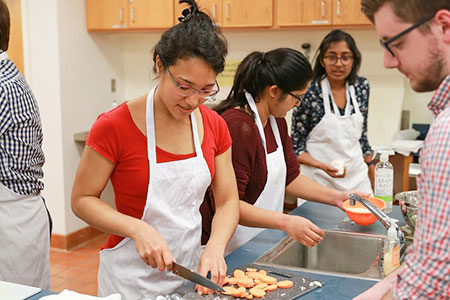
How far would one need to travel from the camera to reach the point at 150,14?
408 centimetres

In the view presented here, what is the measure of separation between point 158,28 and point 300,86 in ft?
7.43

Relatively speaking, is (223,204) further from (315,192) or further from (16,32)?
(16,32)

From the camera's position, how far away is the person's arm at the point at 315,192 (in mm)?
2330

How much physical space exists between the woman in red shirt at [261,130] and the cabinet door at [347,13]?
166 centimetres

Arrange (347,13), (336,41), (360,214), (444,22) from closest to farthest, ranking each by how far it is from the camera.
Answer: (444,22)
(360,214)
(336,41)
(347,13)

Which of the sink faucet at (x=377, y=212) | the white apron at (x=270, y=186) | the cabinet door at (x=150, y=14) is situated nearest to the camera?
the sink faucet at (x=377, y=212)

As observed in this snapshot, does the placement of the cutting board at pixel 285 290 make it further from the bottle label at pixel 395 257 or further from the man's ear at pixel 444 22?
the man's ear at pixel 444 22

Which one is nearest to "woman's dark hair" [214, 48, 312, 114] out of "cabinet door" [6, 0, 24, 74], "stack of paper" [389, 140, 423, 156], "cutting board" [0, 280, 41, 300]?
"cutting board" [0, 280, 41, 300]

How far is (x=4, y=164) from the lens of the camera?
6.45 ft

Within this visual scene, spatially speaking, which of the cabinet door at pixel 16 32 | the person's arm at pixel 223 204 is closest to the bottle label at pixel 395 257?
the person's arm at pixel 223 204

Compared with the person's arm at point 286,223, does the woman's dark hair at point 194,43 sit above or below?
above

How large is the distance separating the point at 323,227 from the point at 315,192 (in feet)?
0.91

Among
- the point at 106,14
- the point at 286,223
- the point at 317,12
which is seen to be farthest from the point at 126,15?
the point at 286,223

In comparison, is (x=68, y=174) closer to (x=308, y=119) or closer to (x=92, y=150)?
(x=308, y=119)
